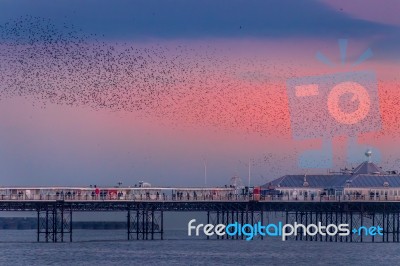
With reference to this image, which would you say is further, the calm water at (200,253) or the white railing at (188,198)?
the white railing at (188,198)

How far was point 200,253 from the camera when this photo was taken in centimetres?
13638

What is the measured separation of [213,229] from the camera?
189 m

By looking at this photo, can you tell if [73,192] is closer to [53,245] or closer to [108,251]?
[53,245]

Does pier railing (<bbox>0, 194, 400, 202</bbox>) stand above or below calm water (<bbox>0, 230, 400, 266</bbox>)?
above

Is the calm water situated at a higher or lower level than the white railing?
lower

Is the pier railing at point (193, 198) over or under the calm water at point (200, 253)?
over

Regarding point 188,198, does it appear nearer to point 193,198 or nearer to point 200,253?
point 193,198

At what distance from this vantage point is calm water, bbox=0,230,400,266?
12194cm

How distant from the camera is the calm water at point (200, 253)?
122 m

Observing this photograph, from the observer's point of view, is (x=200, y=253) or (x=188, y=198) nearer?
(x=200, y=253)

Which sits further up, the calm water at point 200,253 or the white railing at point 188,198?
the white railing at point 188,198

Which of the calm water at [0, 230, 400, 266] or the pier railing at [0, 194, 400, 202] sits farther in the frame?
the pier railing at [0, 194, 400, 202]

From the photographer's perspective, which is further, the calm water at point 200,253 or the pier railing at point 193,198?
the pier railing at point 193,198

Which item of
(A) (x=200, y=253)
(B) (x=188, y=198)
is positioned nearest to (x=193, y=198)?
(B) (x=188, y=198)
